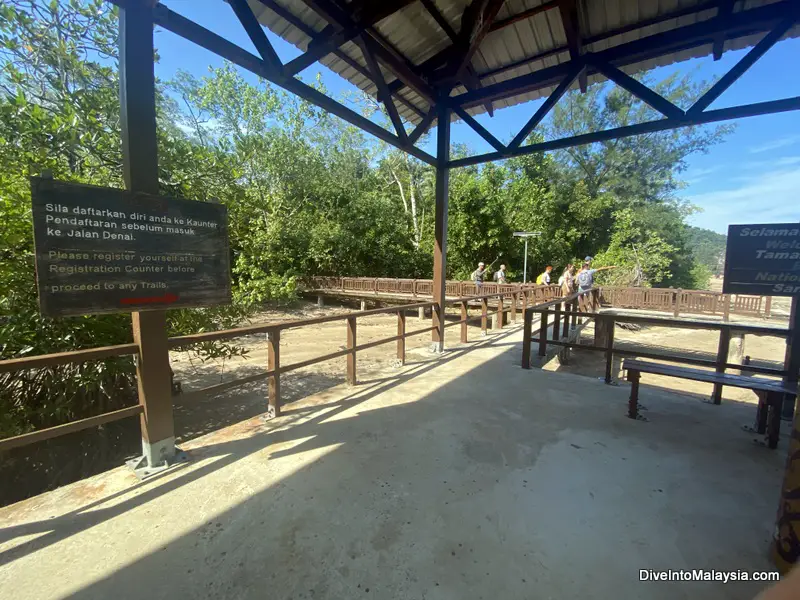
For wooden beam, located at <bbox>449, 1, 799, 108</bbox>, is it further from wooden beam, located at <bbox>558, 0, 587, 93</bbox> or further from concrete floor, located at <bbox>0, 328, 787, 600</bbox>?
concrete floor, located at <bbox>0, 328, 787, 600</bbox>

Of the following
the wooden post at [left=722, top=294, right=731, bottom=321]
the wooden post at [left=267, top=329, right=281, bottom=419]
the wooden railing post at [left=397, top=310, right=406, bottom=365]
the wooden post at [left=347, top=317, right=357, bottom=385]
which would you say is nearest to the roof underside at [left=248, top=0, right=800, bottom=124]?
the wooden post at [left=347, top=317, right=357, bottom=385]

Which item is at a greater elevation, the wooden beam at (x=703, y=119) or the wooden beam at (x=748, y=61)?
the wooden beam at (x=748, y=61)

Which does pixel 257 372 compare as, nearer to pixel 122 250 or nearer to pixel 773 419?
pixel 122 250

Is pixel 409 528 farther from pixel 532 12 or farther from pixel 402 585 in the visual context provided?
pixel 532 12

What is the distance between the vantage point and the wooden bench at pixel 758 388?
9.55 ft

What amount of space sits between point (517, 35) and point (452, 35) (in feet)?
2.69

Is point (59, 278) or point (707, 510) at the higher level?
point (59, 278)

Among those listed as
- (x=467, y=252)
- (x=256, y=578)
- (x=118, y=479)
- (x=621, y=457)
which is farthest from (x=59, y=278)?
(x=467, y=252)

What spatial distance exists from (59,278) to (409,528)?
2589 mm

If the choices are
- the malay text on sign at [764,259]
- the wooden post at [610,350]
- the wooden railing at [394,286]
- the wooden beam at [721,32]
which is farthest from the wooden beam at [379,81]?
the wooden railing at [394,286]

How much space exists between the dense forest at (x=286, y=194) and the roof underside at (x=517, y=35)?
245 cm

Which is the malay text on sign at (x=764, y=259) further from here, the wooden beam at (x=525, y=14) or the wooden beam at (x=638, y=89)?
the wooden beam at (x=525, y=14)

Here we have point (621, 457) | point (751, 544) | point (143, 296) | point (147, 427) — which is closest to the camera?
point (751, 544)

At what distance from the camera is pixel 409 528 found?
2.07 m
